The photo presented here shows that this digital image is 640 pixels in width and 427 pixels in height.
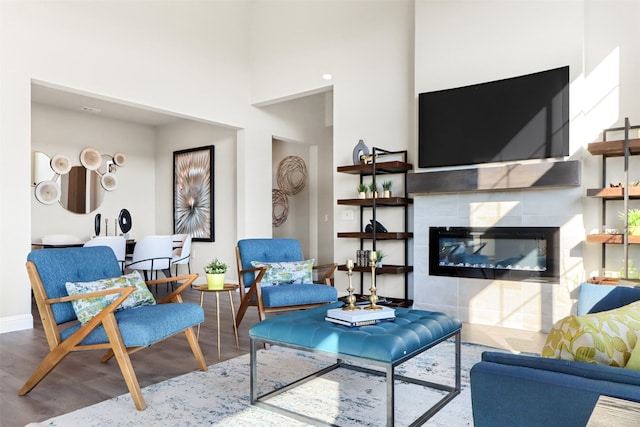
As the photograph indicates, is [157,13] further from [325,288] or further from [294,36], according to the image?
[325,288]

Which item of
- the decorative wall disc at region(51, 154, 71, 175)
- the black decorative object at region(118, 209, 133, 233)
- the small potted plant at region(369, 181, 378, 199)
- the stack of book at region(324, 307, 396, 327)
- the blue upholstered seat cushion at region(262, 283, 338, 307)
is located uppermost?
the decorative wall disc at region(51, 154, 71, 175)

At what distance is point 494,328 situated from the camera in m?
4.25

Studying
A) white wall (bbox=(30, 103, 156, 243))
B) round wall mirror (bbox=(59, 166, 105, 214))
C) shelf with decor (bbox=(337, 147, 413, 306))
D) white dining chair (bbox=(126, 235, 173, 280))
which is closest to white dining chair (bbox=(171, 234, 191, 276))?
white dining chair (bbox=(126, 235, 173, 280))

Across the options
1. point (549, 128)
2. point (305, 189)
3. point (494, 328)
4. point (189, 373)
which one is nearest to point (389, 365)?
point (189, 373)

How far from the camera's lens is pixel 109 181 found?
736cm

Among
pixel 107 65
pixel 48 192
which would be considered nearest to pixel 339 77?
pixel 107 65

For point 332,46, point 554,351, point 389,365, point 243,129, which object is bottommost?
point 389,365

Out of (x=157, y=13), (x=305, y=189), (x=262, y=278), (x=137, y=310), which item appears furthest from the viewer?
(x=305, y=189)

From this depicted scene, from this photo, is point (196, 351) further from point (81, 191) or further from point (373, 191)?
point (81, 191)

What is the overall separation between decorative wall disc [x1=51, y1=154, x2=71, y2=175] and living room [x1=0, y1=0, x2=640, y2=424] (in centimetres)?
27

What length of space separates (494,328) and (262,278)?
2219mm

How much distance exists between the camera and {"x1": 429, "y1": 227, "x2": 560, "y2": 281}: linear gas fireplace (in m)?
4.20

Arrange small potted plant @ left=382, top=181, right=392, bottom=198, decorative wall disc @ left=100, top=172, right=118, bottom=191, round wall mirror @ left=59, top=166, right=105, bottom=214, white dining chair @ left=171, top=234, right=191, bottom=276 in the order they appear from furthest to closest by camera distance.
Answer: decorative wall disc @ left=100, top=172, right=118, bottom=191 < round wall mirror @ left=59, top=166, right=105, bottom=214 < white dining chair @ left=171, top=234, right=191, bottom=276 < small potted plant @ left=382, top=181, right=392, bottom=198

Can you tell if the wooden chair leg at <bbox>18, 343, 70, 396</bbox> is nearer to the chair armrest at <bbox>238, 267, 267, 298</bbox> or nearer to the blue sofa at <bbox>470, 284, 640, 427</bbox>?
the chair armrest at <bbox>238, 267, 267, 298</bbox>
